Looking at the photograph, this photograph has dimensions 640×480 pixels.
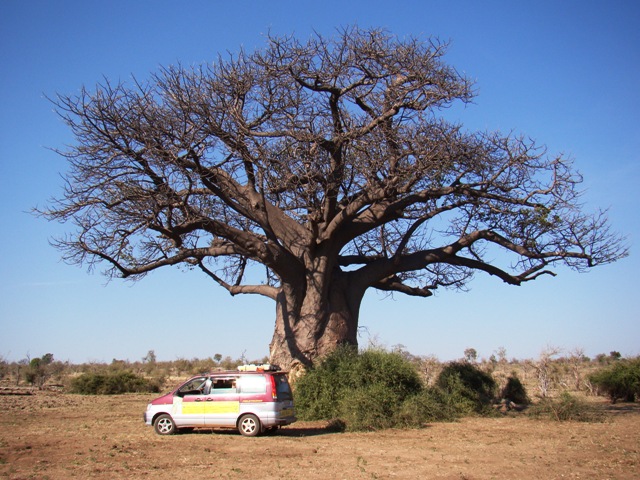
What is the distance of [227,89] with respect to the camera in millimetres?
13336

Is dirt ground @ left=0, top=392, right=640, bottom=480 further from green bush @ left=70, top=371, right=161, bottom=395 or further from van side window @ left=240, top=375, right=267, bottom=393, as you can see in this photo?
green bush @ left=70, top=371, right=161, bottom=395

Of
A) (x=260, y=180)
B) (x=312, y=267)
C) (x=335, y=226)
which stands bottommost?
(x=312, y=267)

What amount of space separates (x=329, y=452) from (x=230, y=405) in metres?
2.62

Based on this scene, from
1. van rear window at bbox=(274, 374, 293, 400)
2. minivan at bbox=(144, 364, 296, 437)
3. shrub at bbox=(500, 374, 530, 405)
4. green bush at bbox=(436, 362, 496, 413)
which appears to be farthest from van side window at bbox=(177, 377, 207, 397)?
shrub at bbox=(500, 374, 530, 405)

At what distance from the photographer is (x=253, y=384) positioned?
1104 cm

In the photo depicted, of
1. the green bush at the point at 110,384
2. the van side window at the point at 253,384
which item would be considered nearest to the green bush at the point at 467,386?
the van side window at the point at 253,384

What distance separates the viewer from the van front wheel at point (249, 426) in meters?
10.8

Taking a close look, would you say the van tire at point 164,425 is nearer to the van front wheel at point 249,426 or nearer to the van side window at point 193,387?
the van side window at point 193,387

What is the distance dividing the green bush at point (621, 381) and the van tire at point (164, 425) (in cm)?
1412

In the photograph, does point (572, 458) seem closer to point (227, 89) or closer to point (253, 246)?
point (253, 246)

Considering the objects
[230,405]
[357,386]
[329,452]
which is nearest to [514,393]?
[357,386]

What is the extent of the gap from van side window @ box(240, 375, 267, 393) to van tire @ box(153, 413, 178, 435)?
1.45 m

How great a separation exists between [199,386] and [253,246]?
325cm

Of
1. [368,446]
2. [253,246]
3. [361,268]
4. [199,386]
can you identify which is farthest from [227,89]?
[368,446]
